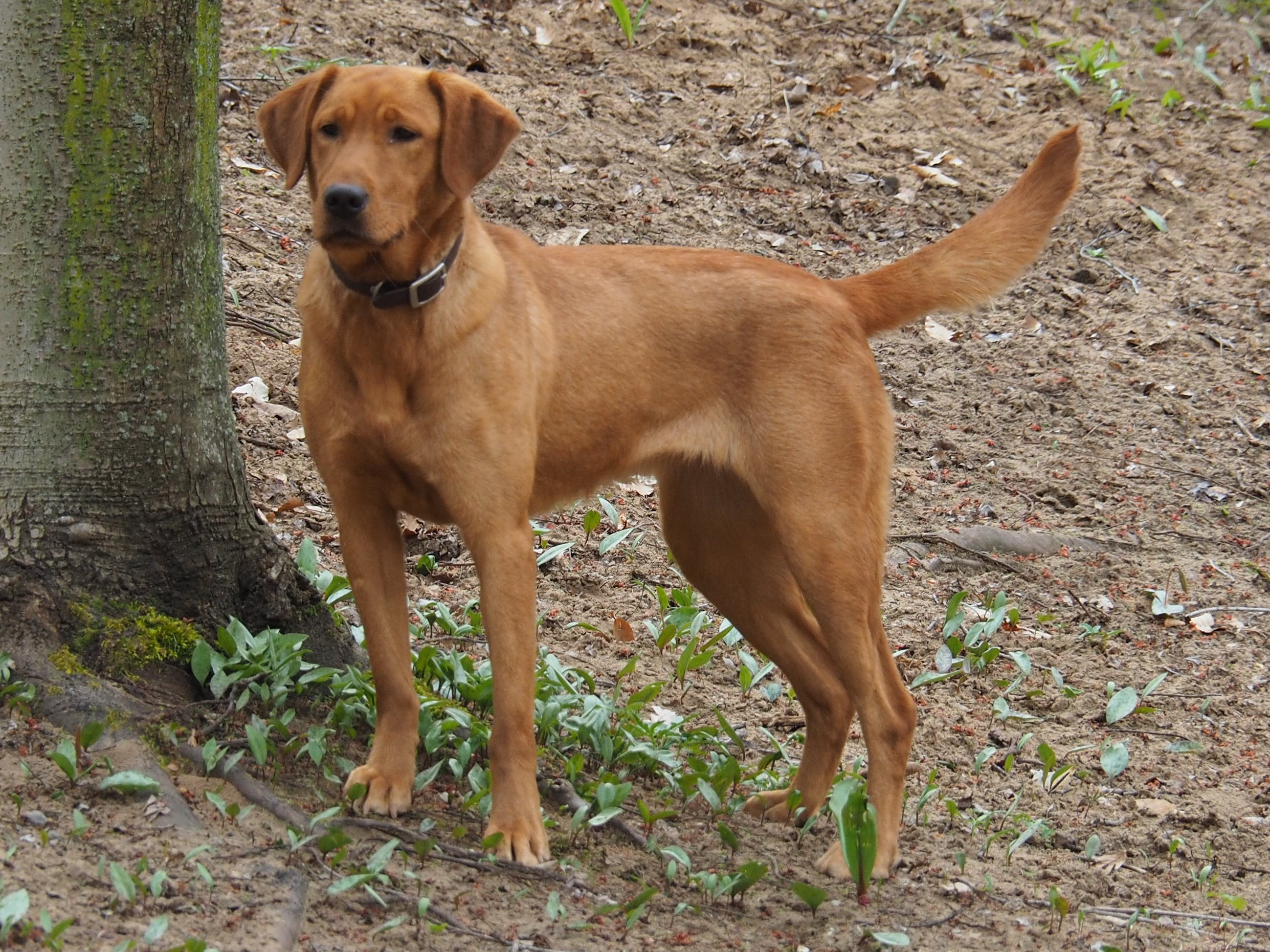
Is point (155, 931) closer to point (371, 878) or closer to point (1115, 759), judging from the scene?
point (371, 878)

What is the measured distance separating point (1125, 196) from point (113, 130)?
22.7 ft

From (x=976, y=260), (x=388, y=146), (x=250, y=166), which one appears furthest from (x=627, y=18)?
(x=388, y=146)

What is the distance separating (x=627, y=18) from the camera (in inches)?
345

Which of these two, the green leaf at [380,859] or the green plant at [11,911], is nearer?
the green plant at [11,911]

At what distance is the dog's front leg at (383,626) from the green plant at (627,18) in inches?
221

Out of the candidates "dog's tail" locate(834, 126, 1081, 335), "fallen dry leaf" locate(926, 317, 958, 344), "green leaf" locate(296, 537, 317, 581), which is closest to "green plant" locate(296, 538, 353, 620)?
"green leaf" locate(296, 537, 317, 581)

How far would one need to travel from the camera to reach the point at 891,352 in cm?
769

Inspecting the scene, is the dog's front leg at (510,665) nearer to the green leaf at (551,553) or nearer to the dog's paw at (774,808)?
the dog's paw at (774,808)

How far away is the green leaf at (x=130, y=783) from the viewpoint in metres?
3.36

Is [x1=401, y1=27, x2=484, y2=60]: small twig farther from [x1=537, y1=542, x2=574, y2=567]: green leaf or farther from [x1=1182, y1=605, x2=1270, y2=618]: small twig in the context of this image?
[x1=1182, y1=605, x2=1270, y2=618]: small twig

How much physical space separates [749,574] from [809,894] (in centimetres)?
141

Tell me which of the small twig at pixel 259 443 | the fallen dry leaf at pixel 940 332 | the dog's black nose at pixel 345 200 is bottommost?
the small twig at pixel 259 443

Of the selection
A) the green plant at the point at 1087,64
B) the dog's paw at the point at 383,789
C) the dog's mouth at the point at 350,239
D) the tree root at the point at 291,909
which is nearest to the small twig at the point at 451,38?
the green plant at the point at 1087,64

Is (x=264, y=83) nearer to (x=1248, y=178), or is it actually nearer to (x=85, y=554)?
(x=85, y=554)
